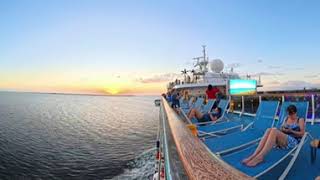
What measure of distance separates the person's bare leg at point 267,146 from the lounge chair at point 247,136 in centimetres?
49

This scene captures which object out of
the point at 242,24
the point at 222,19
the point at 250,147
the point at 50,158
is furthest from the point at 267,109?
the point at 50,158

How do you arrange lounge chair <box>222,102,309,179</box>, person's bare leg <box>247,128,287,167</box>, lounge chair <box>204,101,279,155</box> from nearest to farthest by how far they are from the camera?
lounge chair <box>222,102,309,179</box> → person's bare leg <box>247,128,287,167</box> → lounge chair <box>204,101,279,155</box>

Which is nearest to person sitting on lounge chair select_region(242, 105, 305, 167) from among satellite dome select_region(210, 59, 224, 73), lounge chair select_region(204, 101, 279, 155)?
lounge chair select_region(204, 101, 279, 155)

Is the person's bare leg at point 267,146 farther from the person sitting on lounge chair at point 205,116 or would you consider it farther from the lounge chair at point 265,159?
the person sitting on lounge chair at point 205,116

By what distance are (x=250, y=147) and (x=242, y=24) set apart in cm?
1293

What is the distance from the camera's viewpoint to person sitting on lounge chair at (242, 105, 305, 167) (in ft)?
11.6

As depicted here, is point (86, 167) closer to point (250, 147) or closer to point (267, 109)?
point (267, 109)

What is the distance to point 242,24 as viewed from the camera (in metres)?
15.8

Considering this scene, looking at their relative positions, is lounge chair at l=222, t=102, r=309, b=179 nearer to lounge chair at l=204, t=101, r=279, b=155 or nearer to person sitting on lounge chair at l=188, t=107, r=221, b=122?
lounge chair at l=204, t=101, r=279, b=155

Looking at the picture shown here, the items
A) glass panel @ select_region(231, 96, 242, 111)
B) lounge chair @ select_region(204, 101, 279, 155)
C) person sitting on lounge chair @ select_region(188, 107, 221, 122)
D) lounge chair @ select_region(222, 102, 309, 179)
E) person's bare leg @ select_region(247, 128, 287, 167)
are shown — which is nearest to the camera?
lounge chair @ select_region(222, 102, 309, 179)

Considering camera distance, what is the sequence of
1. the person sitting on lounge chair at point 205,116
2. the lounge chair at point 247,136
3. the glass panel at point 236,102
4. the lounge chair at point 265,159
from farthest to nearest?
the glass panel at point 236,102 → the person sitting on lounge chair at point 205,116 → the lounge chair at point 247,136 → the lounge chair at point 265,159

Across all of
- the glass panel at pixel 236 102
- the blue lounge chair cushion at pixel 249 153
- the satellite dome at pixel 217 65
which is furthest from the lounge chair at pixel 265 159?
the satellite dome at pixel 217 65

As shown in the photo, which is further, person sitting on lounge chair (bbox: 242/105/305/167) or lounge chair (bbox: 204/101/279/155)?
lounge chair (bbox: 204/101/279/155)

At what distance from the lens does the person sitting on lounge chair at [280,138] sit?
353cm
